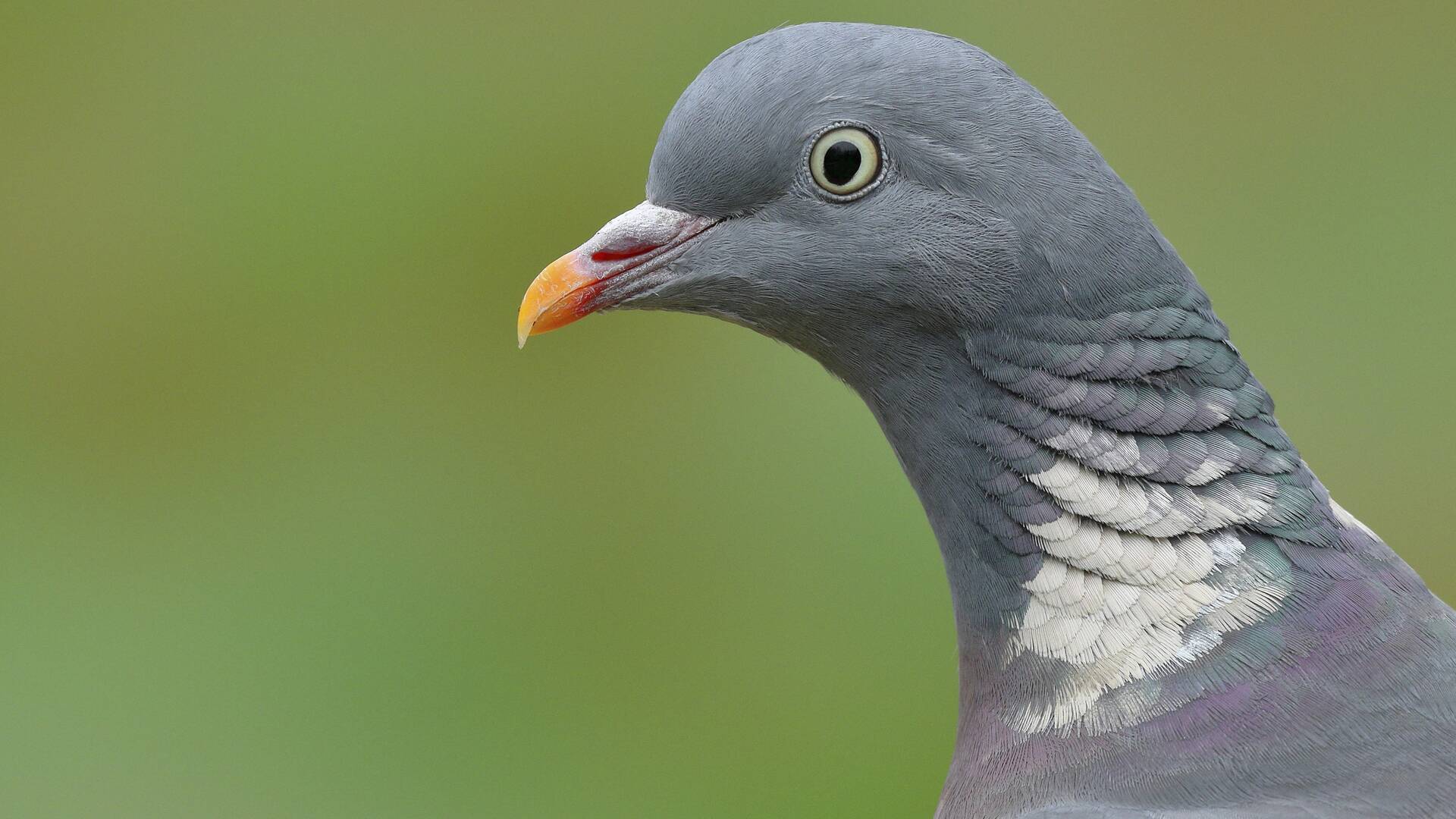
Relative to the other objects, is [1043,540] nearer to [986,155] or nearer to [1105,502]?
[1105,502]

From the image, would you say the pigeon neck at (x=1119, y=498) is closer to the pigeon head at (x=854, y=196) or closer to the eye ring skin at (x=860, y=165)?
the pigeon head at (x=854, y=196)

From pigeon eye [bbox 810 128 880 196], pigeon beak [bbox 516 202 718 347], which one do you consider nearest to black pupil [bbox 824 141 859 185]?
pigeon eye [bbox 810 128 880 196]

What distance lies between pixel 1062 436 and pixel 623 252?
2.16 ft

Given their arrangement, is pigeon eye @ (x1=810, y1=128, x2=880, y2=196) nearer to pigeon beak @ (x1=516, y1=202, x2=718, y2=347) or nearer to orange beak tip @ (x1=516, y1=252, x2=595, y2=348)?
pigeon beak @ (x1=516, y1=202, x2=718, y2=347)

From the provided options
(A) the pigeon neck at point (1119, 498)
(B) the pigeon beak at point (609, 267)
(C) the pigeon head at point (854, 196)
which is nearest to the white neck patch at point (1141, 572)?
(A) the pigeon neck at point (1119, 498)

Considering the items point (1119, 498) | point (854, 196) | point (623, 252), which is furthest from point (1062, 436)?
point (623, 252)

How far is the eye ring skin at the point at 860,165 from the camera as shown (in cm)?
208

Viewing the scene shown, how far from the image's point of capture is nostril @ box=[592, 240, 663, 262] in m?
2.21

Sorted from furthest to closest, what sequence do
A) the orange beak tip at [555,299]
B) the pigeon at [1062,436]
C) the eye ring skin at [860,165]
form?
the orange beak tip at [555,299] < the eye ring skin at [860,165] < the pigeon at [1062,436]

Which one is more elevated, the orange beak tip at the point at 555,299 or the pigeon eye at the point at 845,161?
the pigeon eye at the point at 845,161

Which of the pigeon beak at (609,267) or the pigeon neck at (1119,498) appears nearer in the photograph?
the pigeon neck at (1119,498)

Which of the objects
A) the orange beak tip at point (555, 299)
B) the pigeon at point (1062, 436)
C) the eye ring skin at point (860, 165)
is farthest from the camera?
the orange beak tip at point (555, 299)

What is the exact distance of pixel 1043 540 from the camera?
6.88 ft

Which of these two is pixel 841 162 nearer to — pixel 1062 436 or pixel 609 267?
pixel 609 267
